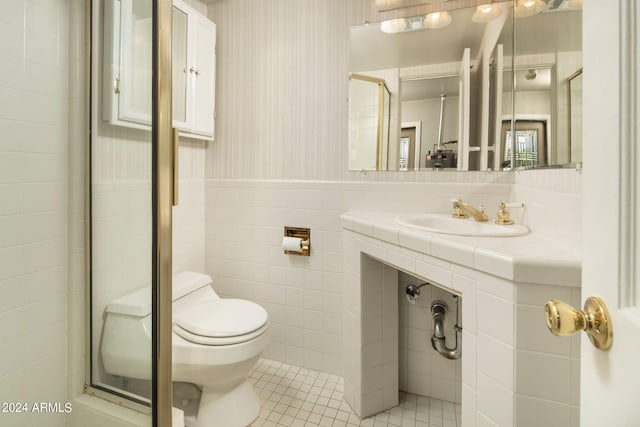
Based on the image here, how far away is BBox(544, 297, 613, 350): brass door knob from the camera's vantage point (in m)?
0.35

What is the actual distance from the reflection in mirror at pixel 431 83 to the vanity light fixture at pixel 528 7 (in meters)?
0.06

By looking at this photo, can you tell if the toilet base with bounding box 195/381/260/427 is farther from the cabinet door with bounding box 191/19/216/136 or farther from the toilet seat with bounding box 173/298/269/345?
the cabinet door with bounding box 191/19/216/136

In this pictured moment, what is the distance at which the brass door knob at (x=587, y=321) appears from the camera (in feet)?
1.14

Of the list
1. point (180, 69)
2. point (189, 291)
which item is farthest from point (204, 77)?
point (189, 291)

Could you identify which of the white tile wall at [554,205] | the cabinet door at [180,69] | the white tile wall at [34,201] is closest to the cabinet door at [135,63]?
the white tile wall at [34,201]

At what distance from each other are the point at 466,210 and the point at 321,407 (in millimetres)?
1182

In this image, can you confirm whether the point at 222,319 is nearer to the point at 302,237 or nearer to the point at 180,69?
the point at 302,237

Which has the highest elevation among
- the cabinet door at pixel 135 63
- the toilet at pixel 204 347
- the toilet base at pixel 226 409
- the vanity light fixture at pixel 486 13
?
the vanity light fixture at pixel 486 13

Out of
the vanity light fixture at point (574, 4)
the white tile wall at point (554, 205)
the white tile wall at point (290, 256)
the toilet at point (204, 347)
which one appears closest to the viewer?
the white tile wall at point (554, 205)

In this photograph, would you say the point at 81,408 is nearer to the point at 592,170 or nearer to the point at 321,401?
the point at 321,401

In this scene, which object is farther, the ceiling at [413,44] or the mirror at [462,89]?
the ceiling at [413,44]

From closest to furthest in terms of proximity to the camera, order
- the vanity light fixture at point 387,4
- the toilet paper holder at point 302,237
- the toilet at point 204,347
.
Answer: the toilet at point 204,347
the vanity light fixture at point 387,4
the toilet paper holder at point 302,237

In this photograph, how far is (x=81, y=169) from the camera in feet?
4.06

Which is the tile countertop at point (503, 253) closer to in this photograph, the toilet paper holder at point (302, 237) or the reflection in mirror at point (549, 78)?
the reflection in mirror at point (549, 78)
